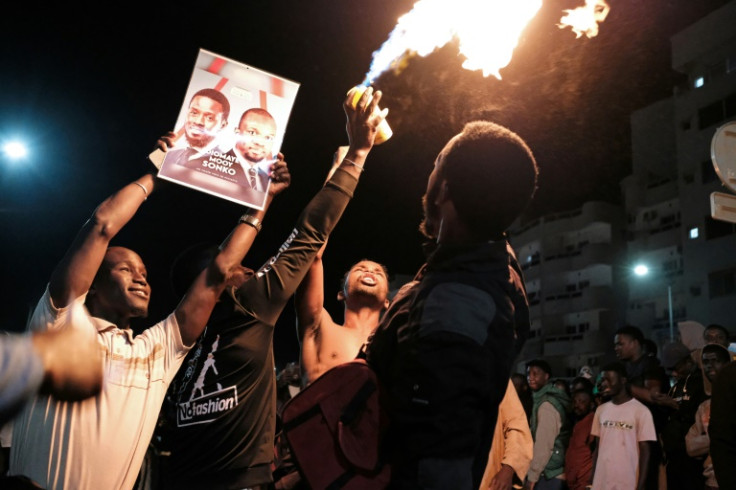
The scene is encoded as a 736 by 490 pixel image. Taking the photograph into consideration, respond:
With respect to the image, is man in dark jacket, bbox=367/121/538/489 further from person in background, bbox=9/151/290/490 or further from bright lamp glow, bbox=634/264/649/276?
bright lamp glow, bbox=634/264/649/276

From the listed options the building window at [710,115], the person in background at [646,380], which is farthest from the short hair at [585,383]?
the building window at [710,115]

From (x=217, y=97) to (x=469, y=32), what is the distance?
5.60ft

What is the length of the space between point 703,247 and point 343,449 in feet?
130

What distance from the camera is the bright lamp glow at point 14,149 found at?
51.7 ft

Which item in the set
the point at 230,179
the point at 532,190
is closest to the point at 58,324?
the point at 230,179

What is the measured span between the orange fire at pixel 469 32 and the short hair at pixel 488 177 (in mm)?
1827

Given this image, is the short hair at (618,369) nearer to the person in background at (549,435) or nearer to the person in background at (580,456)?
the person in background at (580,456)

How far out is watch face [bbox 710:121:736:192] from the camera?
603 centimetres

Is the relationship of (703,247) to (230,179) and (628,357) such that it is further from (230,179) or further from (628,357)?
(230,179)

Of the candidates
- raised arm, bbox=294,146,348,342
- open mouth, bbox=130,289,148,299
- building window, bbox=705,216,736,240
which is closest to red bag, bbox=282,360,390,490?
open mouth, bbox=130,289,148,299

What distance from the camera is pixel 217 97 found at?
4570 millimetres

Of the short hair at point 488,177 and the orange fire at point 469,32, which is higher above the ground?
the orange fire at point 469,32

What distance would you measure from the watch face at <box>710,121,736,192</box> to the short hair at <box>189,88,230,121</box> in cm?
419

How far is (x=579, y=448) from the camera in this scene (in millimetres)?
10516
